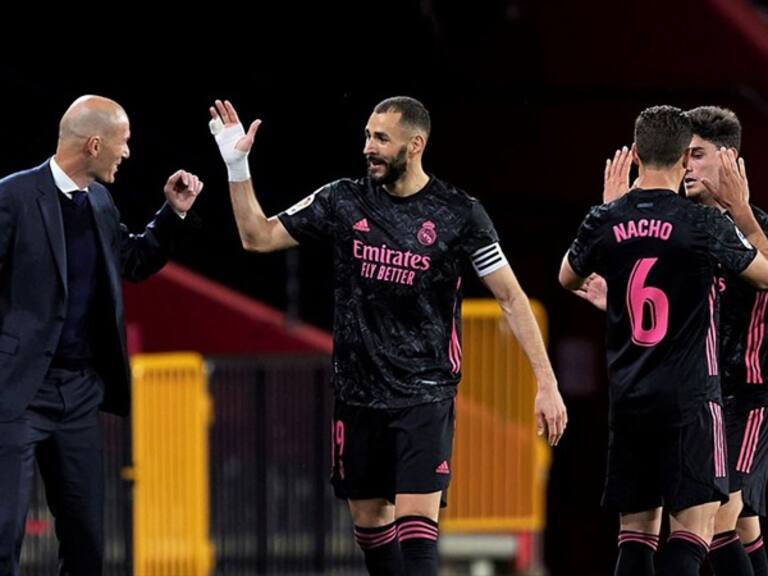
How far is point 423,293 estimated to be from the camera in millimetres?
7379

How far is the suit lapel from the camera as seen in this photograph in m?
6.97

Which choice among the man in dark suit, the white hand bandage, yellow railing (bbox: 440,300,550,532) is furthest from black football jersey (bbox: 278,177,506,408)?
yellow railing (bbox: 440,300,550,532)

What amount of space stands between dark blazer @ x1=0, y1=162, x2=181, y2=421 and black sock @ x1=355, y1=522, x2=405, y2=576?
115 cm

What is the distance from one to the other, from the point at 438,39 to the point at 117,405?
22.0 feet

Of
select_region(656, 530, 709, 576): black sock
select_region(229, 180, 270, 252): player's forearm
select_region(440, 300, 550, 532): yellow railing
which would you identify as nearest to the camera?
select_region(656, 530, 709, 576): black sock

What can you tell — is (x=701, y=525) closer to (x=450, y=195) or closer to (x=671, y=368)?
→ (x=671, y=368)

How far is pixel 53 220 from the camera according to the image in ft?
23.0

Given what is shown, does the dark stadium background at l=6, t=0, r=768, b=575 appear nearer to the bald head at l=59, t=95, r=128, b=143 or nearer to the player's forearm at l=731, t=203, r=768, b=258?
the bald head at l=59, t=95, r=128, b=143

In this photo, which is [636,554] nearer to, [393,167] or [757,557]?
[757,557]

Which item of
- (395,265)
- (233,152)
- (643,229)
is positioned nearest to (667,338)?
(643,229)

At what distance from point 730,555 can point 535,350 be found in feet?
3.59

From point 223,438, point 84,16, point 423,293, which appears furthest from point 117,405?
point 84,16

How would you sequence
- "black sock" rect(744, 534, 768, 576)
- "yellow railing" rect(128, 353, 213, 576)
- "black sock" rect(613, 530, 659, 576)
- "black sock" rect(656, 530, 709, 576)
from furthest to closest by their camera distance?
"yellow railing" rect(128, 353, 213, 576), "black sock" rect(744, 534, 768, 576), "black sock" rect(613, 530, 659, 576), "black sock" rect(656, 530, 709, 576)

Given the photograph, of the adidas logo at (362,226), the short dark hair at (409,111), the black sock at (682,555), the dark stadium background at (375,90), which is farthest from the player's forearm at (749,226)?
the dark stadium background at (375,90)
